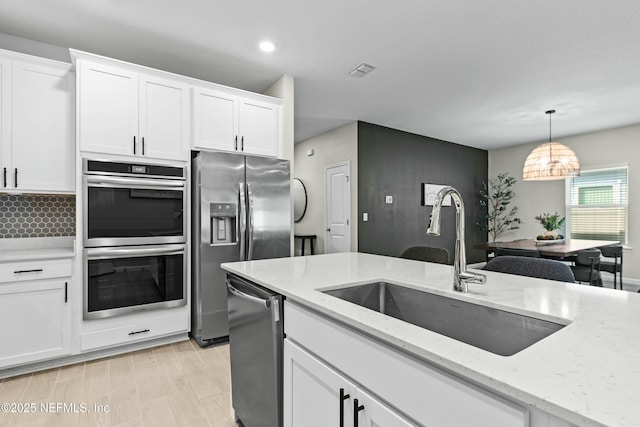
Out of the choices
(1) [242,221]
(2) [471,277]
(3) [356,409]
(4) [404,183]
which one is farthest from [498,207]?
(3) [356,409]

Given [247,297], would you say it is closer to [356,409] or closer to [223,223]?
[356,409]

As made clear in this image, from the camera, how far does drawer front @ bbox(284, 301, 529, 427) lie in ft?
1.97

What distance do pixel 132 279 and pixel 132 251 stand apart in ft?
0.76

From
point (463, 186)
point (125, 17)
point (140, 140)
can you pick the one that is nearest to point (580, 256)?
point (463, 186)

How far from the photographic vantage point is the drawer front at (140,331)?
8.00 feet

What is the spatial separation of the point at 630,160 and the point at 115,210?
7193 millimetres

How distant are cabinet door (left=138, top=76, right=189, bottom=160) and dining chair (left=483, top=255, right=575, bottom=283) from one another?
2556mm

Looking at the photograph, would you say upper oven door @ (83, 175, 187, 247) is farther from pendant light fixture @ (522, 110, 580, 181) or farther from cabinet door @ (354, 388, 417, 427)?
pendant light fixture @ (522, 110, 580, 181)

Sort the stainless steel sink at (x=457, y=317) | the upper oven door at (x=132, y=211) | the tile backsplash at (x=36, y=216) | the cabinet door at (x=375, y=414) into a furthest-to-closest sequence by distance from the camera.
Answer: the tile backsplash at (x=36, y=216) → the upper oven door at (x=132, y=211) → the stainless steel sink at (x=457, y=317) → the cabinet door at (x=375, y=414)

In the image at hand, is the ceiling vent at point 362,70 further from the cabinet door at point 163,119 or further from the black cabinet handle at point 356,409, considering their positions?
Result: the black cabinet handle at point 356,409

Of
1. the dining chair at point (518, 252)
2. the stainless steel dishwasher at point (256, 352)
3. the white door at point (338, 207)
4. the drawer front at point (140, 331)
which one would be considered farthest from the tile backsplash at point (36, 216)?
the dining chair at point (518, 252)

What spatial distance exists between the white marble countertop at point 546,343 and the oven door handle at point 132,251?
5.14ft

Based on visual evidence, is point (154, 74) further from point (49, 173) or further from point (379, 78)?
point (379, 78)

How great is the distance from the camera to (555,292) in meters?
1.17
